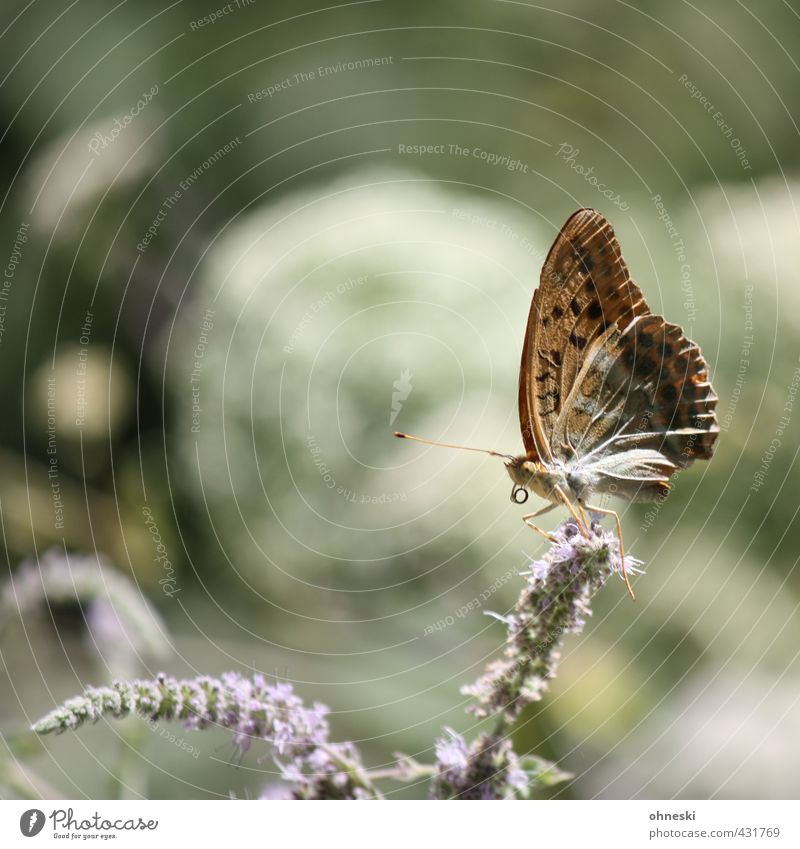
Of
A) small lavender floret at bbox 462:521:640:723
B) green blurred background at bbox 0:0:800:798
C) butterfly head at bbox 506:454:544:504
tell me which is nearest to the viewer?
small lavender floret at bbox 462:521:640:723

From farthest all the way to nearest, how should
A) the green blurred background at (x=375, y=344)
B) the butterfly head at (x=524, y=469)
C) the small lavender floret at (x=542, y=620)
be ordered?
the green blurred background at (x=375, y=344), the butterfly head at (x=524, y=469), the small lavender floret at (x=542, y=620)

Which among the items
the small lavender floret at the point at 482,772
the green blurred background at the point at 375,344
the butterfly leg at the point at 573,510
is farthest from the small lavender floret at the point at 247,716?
the green blurred background at the point at 375,344

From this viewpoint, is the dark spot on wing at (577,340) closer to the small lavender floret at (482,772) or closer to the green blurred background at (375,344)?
the small lavender floret at (482,772)

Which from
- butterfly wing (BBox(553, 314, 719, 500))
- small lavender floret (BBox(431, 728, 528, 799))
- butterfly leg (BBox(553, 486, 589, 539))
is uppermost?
butterfly wing (BBox(553, 314, 719, 500))

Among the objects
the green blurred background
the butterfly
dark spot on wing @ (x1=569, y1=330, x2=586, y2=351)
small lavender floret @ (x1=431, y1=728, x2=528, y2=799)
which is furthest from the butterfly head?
the green blurred background

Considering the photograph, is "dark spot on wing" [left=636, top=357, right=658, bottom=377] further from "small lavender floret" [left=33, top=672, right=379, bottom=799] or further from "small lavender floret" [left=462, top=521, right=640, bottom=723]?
"small lavender floret" [left=33, top=672, right=379, bottom=799]

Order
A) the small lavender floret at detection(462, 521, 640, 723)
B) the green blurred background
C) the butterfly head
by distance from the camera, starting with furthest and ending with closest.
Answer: the green blurred background < the butterfly head < the small lavender floret at detection(462, 521, 640, 723)

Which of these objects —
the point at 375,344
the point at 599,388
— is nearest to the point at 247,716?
the point at 599,388

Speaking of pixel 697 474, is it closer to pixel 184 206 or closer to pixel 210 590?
pixel 210 590
